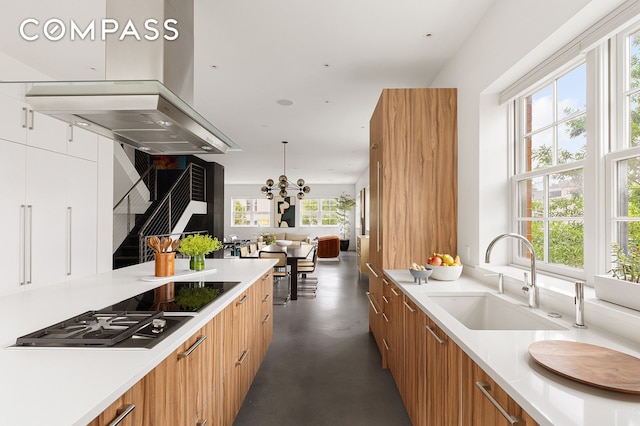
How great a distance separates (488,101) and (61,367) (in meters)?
2.88

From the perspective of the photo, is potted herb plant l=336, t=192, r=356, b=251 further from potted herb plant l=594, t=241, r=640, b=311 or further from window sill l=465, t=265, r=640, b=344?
potted herb plant l=594, t=241, r=640, b=311

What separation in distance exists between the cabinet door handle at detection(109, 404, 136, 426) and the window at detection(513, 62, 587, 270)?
216cm

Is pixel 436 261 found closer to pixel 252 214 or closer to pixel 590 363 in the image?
pixel 590 363

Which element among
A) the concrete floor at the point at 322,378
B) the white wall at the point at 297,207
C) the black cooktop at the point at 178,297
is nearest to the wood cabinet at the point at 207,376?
the black cooktop at the point at 178,297

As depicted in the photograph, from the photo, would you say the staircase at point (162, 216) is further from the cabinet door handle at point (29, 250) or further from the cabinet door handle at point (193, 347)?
the cabinet door handle at point (193, 347)

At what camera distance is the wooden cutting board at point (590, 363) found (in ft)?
2.84

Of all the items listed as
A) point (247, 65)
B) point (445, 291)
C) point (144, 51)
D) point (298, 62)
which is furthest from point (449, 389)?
point (247, 65)

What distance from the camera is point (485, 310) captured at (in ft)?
6.88

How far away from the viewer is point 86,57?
313 cm

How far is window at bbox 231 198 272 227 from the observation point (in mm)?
Result: 14172

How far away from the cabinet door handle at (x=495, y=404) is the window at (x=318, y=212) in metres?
12.9

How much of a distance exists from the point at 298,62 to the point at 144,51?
175 cm

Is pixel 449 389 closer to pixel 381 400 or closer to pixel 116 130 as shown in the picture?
pixel 381 400

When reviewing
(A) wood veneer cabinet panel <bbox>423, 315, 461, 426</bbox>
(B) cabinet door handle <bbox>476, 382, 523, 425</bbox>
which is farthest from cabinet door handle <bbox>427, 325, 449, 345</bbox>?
(B) cabinet door handle <bbox>476, 382, 523, 425</bbox>
